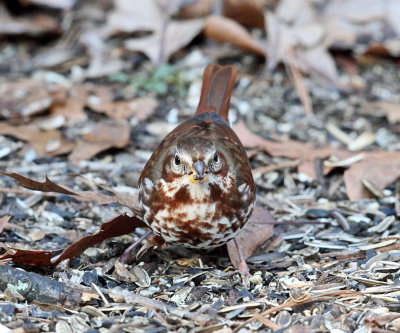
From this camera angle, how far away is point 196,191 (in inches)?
149

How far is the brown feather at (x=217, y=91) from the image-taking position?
16.2 ft

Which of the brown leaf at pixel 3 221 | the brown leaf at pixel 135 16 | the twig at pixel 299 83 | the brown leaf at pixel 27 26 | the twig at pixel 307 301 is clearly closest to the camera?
the twig at pixel 307 301

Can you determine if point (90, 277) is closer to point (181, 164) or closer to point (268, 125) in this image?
point (181, 164)

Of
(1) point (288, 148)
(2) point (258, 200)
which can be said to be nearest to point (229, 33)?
(1) point (288, 148)

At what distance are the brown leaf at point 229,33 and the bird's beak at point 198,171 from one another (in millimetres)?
3247

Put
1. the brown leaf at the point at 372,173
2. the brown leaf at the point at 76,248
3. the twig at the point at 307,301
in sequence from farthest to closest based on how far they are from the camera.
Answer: the brown leaf at the point at 372,173
the brown leaf at the point at 76,248
the twig at the point at 307,301

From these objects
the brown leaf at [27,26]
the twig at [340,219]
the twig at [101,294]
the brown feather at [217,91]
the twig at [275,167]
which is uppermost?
the brown feather at [217,91]

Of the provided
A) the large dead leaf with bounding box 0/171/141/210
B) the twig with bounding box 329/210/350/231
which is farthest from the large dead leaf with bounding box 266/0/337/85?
the large dead leaf with bounding box 0/171/141/210

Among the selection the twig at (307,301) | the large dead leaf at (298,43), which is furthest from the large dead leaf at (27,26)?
the twig at (307,301)

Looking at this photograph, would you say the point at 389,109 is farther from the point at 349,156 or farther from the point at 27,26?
the point at 27,26

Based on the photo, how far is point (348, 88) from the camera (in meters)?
6.79

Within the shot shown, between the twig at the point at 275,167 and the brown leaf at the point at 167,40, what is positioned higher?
the brown leaf at the point at 167,40

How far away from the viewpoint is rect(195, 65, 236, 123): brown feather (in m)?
4.95

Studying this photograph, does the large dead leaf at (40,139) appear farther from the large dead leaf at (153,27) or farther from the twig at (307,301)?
the twig at (307,301)
